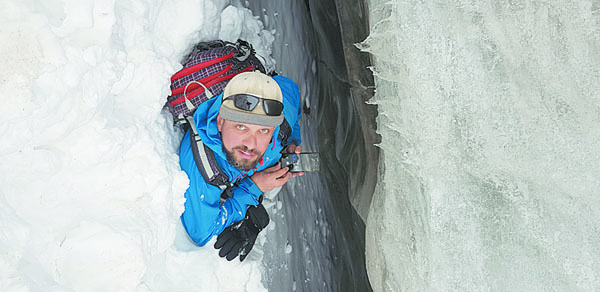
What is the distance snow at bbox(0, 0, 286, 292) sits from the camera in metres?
1.33

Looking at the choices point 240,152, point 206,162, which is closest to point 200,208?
point 206,162

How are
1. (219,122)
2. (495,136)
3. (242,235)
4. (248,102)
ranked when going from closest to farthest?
(495,136)
(248,102)
(219,122)
(242,235)

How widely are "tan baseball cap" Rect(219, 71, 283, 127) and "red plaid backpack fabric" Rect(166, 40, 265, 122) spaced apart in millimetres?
159

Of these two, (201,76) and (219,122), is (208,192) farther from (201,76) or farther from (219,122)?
(201,76)

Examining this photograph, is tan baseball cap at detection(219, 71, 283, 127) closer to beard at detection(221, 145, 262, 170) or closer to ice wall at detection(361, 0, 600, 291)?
beard at detection(221, 145, 262, 170)

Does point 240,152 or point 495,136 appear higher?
point 495,136

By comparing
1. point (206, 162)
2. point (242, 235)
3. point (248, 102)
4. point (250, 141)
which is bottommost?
point (242, 235)

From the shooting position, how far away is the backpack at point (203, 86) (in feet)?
6.35

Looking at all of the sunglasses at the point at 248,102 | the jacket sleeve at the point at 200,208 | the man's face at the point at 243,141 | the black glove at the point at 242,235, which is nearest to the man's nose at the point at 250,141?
the man's face at the point at 243,141

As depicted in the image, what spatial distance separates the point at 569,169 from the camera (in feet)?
4.21

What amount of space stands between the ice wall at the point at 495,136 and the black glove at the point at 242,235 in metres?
0.82

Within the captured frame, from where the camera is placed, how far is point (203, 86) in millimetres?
1931

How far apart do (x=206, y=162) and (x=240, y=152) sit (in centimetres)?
18

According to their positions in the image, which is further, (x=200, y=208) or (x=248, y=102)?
(x=200, y=208)
